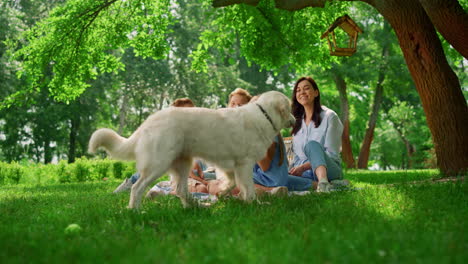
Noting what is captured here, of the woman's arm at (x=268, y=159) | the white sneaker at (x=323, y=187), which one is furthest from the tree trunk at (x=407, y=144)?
the woman's arm at (x=268, y=159)

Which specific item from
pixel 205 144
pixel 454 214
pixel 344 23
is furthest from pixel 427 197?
pixel 344 23

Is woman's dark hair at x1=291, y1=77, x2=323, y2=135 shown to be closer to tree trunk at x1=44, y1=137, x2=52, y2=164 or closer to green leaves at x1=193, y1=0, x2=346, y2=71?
green leaves at x1=193, y1=0, x2=346, y2=71

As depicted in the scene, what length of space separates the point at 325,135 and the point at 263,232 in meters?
3.85

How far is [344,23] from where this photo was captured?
27.9 ft

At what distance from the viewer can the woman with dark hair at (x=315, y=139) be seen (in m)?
6.52

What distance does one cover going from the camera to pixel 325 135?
22.9 feet

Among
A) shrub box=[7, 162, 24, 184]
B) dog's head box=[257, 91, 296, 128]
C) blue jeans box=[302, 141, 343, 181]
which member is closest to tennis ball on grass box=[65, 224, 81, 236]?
dog's head box=[257, 91, 296, 128]

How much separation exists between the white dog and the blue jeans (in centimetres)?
96

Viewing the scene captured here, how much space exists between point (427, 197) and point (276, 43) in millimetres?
8174

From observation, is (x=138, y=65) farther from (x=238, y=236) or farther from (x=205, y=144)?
(x=238, y=236)

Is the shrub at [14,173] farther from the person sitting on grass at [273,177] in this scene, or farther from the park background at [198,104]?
the person sitting on grass at [273,177]

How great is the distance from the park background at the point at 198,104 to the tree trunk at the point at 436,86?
16 centimetres

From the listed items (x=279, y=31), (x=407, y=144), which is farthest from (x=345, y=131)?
(x=407, y=144)

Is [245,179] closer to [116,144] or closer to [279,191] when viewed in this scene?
[279,191]
